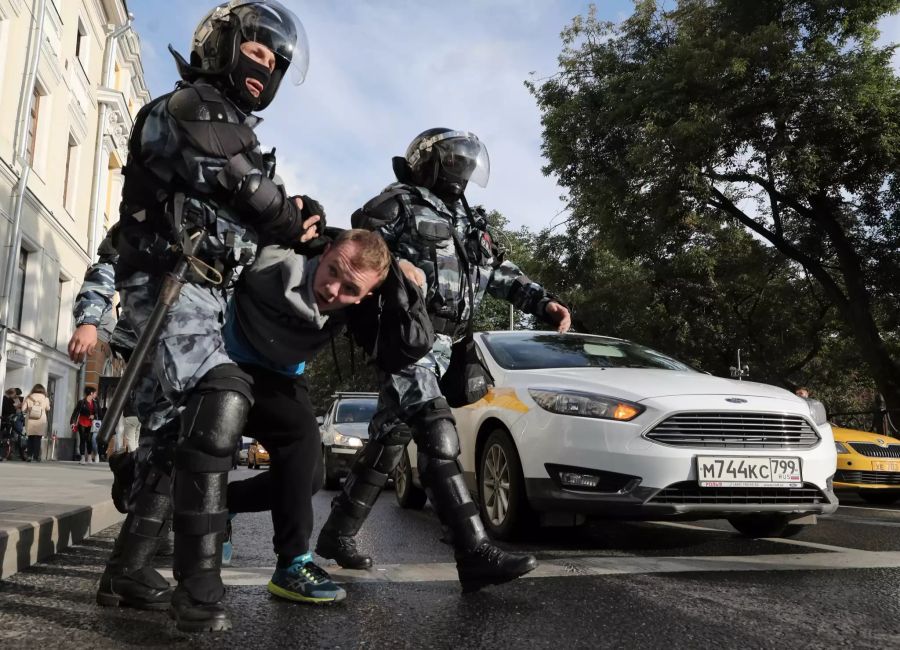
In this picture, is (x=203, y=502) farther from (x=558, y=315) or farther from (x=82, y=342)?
(x=558, y=315)

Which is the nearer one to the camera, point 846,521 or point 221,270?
point 221,270

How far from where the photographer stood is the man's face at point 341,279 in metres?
2.87

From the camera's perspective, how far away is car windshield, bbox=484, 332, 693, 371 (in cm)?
587

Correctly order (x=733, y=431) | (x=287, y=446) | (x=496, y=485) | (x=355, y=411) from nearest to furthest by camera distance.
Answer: (x=287, y=446)
(x=733, y=431)
(x=496, y=485)
(x=355, y=411)

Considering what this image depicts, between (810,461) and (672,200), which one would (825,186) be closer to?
(672,200)

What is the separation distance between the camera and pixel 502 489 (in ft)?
17.4

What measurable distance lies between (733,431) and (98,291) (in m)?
3.26

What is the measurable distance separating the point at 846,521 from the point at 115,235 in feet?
19.5

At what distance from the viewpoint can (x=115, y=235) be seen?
10.8 feet

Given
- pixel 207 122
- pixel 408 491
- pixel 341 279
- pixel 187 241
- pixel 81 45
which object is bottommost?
pixel 408 491

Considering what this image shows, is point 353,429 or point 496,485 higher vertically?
point 353,429

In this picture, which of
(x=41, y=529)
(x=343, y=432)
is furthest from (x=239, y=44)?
(x=343, y=432)

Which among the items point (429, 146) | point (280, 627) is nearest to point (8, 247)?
point (429, 146)

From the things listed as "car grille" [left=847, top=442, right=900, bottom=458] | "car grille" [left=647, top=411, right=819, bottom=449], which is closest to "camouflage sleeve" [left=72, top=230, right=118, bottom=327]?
"car grille" [left=647, top=411, right=819, bottom=449]
